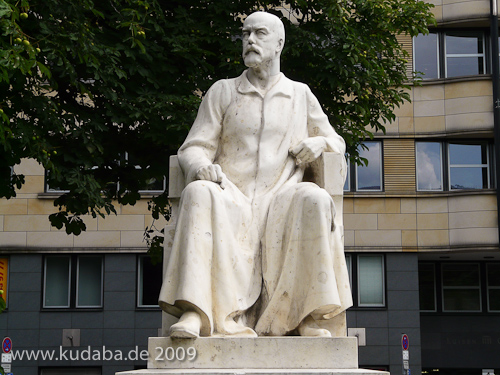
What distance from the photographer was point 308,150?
7.18 metres

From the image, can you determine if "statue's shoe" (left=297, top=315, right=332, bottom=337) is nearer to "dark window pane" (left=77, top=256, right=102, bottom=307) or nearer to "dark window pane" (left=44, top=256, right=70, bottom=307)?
"dark window pane" (left=77, top=256, right=102, bottom=307)

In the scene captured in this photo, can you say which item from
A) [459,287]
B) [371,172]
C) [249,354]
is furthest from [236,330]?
[459,287]

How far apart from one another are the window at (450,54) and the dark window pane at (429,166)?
5.74 ft

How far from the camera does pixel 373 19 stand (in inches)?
577

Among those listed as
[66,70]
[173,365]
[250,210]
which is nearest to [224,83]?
[250,210]

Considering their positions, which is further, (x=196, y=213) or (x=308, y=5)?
(x=308, y=5)

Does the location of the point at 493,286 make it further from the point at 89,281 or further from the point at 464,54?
the point at 89,281

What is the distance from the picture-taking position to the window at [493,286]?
25859 mm

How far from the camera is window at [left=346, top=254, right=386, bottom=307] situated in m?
24.6

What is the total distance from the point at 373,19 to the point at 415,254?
11099mm

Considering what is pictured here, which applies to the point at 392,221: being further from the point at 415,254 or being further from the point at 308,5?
the point at 308,5

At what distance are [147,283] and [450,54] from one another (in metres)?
9.30

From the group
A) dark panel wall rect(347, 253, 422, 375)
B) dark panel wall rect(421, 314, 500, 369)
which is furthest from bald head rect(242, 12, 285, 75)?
→ dark panel wall rect(421, 314, 500, 369)

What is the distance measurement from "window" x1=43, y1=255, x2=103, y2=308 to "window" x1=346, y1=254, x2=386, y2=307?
5992mm
